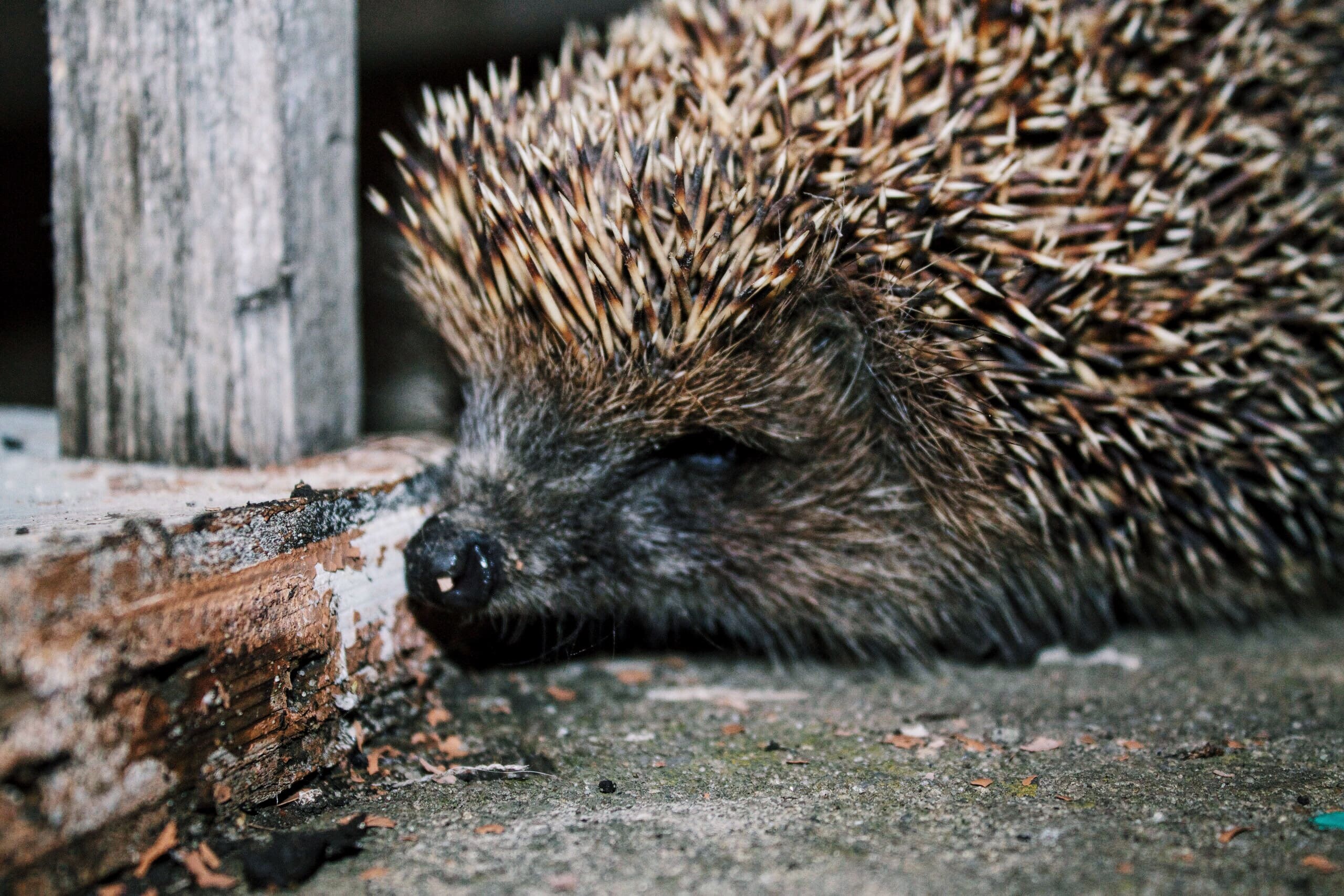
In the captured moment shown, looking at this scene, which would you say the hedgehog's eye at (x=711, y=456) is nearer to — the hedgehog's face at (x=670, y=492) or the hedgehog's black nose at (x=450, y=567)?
the hedgehog's face at (x=670, y=492)

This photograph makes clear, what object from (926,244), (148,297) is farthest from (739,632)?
(148,297)

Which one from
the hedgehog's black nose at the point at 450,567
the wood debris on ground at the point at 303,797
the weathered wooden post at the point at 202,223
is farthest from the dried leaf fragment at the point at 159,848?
→ the weathered wooden post at the point at 202,223

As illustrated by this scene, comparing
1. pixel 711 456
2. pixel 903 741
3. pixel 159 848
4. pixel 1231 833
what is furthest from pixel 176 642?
pixel 1231 833

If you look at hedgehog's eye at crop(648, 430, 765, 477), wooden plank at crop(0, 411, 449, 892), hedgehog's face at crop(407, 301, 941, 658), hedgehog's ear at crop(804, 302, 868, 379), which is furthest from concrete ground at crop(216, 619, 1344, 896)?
hedgehog's ear at crop(804, 302, 868, 379)

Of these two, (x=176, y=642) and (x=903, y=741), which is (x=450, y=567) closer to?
(x=176, y=642)

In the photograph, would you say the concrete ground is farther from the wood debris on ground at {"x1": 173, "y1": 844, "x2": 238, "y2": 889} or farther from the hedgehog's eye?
the hedgehog's eye

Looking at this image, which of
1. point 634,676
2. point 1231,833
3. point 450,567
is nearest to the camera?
point 1231,833
